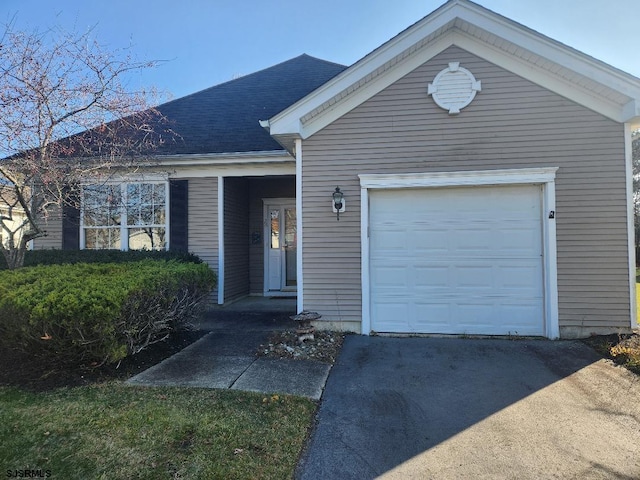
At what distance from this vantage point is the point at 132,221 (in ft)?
26.5

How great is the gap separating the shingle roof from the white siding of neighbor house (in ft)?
8.75

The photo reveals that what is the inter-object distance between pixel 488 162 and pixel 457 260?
1.55 m

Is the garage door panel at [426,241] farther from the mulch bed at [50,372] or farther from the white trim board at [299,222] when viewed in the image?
the mulch bed at [50,372]

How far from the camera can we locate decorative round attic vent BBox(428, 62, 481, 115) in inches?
221

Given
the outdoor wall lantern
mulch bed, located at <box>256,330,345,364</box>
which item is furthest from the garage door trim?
mulch bed, located at <box>256,330,345,364</box>

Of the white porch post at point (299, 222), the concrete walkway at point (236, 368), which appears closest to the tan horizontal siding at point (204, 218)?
the concrete walkway at point (236, 368)

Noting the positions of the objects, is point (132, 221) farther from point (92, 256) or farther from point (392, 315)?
point (392, 315)

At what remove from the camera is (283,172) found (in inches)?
310

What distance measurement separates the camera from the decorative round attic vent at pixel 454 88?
5605mm

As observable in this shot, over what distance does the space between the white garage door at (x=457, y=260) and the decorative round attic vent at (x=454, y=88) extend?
51.0 inches

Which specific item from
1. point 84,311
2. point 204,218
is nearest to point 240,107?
point 204,218

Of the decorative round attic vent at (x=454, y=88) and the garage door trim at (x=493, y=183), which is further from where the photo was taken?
the decorative round attic vent at (x=454, y=88)

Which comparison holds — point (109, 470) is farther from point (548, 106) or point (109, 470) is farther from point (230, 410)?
point (548, 106)

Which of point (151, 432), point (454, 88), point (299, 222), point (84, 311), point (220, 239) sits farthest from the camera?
point (220, 239)
